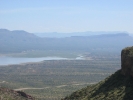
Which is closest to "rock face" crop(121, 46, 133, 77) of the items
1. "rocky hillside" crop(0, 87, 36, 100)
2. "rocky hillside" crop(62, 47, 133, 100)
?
"rocky hillside" crop(62, 47, 133, 100)

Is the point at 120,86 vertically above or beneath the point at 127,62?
beneath

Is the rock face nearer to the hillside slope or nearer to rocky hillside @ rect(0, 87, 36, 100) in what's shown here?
the hillside slope

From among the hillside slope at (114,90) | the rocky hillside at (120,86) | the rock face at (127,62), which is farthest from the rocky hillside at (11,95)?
the rock face at (127,62)

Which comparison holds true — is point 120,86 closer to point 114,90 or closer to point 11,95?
point 114,90

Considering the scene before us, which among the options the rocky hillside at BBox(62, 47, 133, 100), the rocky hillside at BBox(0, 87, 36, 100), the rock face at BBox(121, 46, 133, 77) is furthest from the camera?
the rocky hillside at BBox(0, 87, 36, 100)

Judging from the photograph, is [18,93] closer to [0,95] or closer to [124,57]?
[0,95]

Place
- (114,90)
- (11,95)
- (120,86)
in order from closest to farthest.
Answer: (114,90) < (120,86) < (11,95)

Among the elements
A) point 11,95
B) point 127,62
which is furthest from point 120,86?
point 11,95

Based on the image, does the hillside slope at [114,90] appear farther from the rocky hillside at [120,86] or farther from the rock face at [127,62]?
the rock face at [127,62]

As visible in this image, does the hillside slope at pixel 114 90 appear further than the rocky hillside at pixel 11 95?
No

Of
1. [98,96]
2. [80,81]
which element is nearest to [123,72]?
[98,96]
